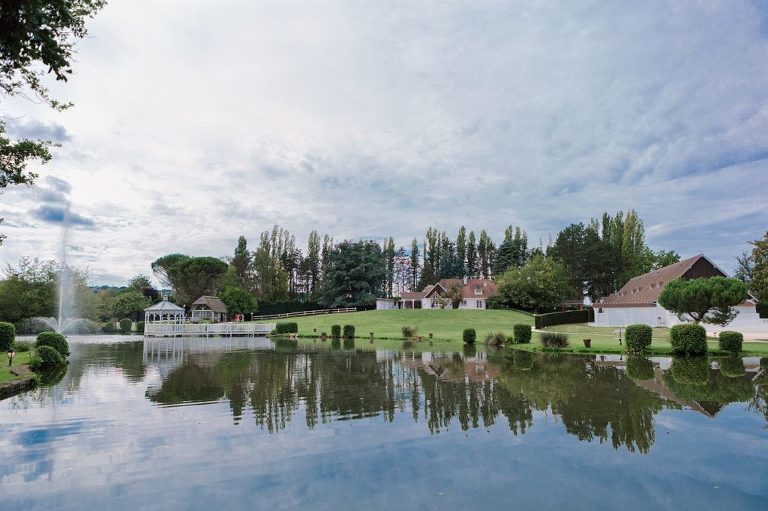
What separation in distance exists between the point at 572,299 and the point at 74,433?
77.9 m

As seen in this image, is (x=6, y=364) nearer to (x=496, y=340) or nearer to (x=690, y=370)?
(x=690, y=370)

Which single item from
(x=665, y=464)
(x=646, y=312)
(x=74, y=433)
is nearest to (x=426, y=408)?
(x=665, y=464)

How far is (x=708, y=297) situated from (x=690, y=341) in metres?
5.29

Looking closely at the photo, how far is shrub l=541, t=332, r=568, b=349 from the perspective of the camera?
2810 centimetres

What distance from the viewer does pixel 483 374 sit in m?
18.0

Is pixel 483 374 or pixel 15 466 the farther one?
pixel 483 374

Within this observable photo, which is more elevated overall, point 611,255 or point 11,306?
point 611,255

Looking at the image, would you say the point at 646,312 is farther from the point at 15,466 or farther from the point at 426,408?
the point at 15,466

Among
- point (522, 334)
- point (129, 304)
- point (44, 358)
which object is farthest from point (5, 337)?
point (129, 304)

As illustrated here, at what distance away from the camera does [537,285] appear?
210 feet

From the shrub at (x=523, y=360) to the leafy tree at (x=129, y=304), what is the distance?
2401 inches

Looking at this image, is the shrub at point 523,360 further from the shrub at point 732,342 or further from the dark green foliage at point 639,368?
the shrub at point 732,342

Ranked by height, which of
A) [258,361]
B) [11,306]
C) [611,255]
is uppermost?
[611,255]

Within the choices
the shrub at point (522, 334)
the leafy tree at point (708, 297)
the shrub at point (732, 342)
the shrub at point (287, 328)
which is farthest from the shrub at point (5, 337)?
the leafy tree at point (708, 297)
